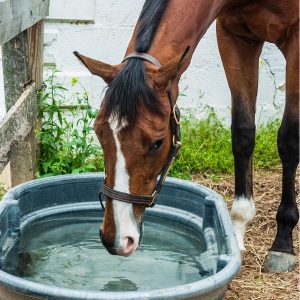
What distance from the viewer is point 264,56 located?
457 centimetres

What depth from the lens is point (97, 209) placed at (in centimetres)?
313

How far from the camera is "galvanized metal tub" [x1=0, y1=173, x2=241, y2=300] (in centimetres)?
188

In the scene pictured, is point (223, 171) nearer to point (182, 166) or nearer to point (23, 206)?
point (182, 166)

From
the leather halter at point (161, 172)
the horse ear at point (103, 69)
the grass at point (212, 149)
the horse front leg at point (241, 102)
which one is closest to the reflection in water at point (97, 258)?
the horse front leg at point (241, 102)

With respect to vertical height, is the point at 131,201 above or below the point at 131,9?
below

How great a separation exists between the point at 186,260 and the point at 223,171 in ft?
5.15

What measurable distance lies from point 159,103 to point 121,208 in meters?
0.37

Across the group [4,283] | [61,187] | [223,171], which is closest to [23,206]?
[61,187]

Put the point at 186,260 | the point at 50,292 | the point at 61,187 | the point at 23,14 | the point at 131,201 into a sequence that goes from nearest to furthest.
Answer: the point at 50,292, the point at 131,201, the point at 186,260, the point at 61,187, the point at 23,14

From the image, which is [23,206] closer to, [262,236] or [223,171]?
[262,236]

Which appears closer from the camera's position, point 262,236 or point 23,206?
point 23,206

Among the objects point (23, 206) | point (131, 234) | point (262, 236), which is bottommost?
point (262, 236)

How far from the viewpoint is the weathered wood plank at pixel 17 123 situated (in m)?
3.09

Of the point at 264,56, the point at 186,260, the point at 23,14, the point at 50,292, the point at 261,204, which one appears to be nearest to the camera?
the point at 50,292
